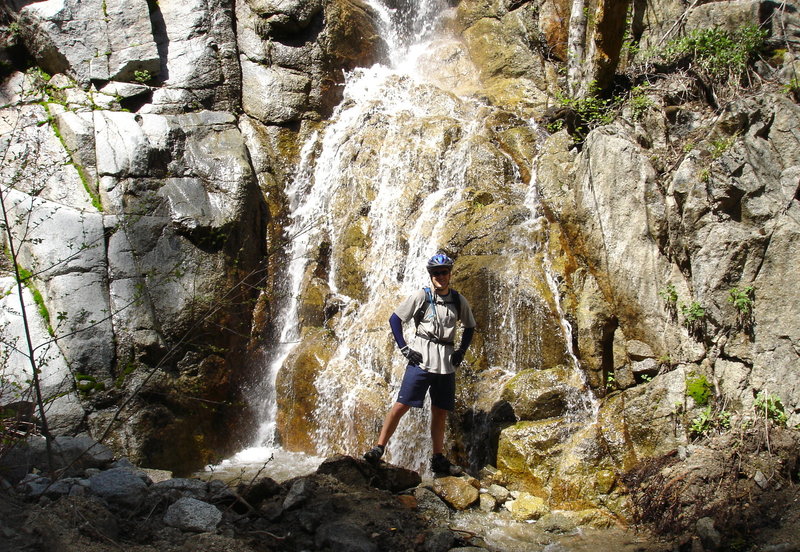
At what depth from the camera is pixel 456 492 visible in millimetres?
5418

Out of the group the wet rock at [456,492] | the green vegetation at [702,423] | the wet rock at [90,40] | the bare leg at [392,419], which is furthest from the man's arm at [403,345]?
the wet rock at [90,40]

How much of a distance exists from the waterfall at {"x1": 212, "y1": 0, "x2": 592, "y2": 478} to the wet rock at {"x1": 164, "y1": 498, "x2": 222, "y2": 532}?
2997 millimetres

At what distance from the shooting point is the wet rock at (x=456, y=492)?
536cm

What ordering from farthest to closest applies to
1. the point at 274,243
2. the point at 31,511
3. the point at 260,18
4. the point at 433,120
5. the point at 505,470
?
the point at 260,18 < the point at 433,120 < the point at 274,243 < the point at 505,470 < the point at 31,511

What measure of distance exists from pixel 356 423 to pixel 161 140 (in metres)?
5.43

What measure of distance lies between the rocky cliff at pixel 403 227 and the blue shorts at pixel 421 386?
1068mm

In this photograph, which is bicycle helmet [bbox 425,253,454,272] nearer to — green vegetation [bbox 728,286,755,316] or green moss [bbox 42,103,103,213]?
green vegetation [bbox 728,286,755,316]

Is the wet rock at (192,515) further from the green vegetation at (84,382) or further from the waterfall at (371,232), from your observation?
the green vegetation at (84,382)

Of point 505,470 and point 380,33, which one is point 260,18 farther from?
point 505,470

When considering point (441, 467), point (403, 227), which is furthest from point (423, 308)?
point (403, 227)

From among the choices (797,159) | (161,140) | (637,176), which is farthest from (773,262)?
(161,140)

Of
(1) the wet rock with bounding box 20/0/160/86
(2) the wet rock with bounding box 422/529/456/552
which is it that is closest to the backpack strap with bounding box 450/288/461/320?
(2) the wet rock with bounding box 422/529/456/552

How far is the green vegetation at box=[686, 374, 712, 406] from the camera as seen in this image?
5.75 meters

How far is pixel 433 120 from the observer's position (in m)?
10.5
